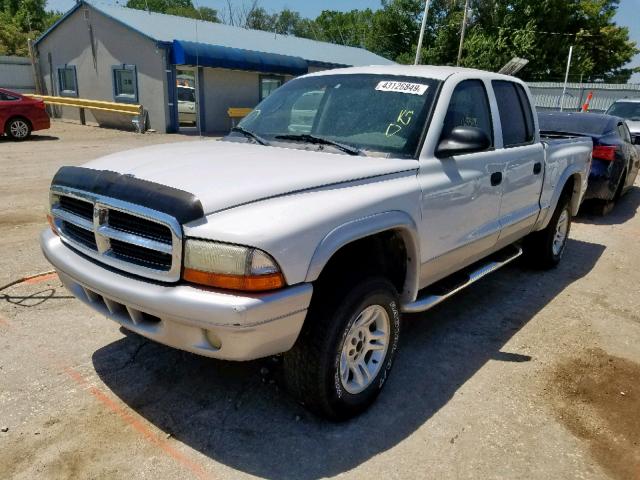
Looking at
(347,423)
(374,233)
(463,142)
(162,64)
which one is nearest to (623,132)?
(463,142)

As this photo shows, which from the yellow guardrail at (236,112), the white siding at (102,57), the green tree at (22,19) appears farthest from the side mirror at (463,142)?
the green tree at (22,19)

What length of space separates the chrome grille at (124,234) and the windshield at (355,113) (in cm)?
133

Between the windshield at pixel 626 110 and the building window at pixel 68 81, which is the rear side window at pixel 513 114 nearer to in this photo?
the windshield at pixel 626 110

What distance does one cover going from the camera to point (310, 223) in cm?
244

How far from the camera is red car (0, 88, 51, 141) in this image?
14.6 meters

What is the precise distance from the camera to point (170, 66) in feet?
60.2

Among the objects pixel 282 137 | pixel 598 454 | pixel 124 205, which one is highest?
pixel 282 137

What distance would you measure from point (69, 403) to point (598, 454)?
295 cm

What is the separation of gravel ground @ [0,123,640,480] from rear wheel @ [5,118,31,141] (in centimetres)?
1225

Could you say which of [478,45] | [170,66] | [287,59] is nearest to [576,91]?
[478,45]

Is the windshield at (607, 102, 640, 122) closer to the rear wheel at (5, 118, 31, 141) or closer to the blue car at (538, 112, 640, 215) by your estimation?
the blue car at (538, 112, 640, 215)

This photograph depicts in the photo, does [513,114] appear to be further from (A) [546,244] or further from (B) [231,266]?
(B) [231,266]

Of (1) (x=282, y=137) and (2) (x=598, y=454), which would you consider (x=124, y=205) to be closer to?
(1) (x=282, y=137)

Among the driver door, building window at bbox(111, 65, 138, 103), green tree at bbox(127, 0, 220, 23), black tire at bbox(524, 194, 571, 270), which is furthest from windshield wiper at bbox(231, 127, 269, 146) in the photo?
green tree at bbox(127, 0, 220, 23)
